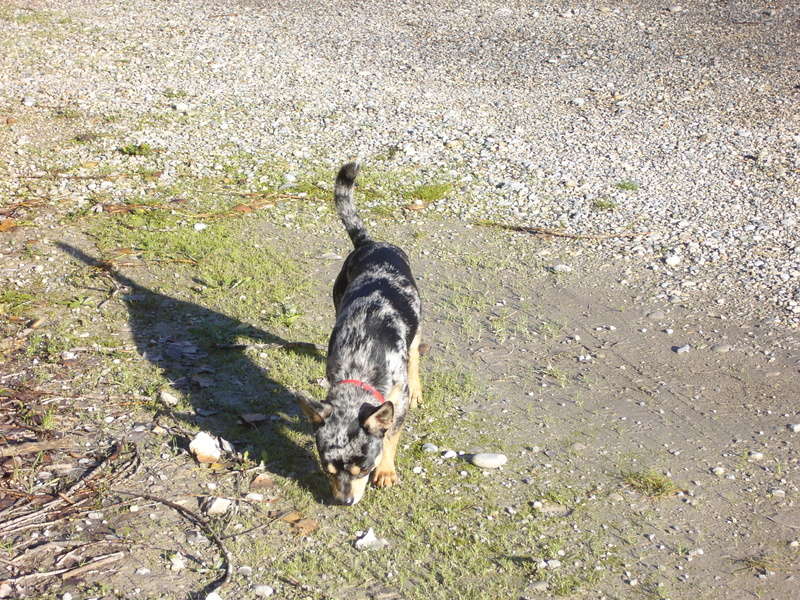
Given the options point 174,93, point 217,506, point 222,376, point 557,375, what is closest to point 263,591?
point 217,506

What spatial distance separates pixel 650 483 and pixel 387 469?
1622 millimetres

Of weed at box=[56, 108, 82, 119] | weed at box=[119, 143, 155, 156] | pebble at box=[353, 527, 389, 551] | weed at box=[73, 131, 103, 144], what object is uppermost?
pebble at box=[353, 527, 389, 551]

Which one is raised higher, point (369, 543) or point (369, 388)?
point (369, 388)

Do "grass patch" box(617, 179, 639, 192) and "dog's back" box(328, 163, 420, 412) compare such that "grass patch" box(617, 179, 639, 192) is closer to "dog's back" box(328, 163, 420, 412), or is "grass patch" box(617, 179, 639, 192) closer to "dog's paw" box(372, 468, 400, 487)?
"dog's back" box(328, 163, 420, 412)

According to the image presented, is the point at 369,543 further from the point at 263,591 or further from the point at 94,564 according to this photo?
the point at 94,564

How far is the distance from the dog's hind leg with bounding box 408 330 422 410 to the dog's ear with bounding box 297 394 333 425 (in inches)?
47.2

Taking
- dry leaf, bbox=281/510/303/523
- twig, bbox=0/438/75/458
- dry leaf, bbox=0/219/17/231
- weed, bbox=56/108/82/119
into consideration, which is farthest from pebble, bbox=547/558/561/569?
weed, bbox=56/108/82/119

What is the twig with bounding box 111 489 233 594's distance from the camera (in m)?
4.37

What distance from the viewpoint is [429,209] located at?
30.4ft

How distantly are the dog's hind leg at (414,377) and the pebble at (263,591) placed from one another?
75.0 inches

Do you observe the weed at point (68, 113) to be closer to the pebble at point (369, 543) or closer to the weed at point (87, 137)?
the weed at point (87, 137)

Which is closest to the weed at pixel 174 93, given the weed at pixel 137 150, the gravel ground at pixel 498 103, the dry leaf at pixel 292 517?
the gravel ground at pixel 498 103

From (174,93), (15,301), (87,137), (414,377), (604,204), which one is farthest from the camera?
(174,93)

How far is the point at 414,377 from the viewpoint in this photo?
6078 mm
